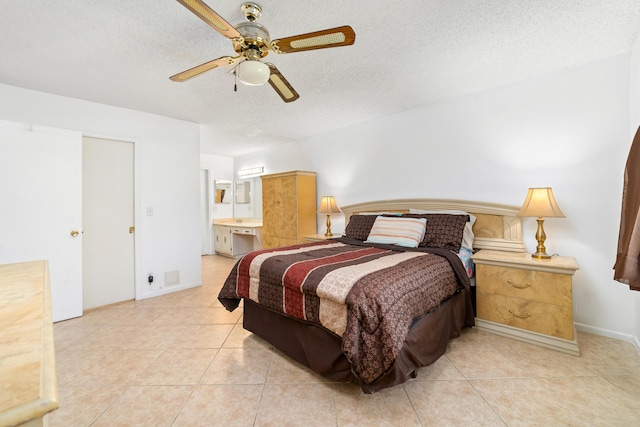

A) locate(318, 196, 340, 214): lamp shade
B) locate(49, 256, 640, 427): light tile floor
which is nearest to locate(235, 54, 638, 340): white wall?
locate(49, 256, 640, 427): light tile floor

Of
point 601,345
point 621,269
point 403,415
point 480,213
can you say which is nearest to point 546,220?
point 480,213

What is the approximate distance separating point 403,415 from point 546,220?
7.46 ft

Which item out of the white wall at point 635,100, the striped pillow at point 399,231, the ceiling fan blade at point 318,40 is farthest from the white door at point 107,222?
the white wall at point 635,100

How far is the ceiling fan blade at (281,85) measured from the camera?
1.94 m

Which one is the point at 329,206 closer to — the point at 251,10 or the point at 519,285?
the point at 519,285

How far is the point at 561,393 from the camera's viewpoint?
5.53 ft

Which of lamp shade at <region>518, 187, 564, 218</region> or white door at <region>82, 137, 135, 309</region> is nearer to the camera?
lamp shade at <region>518, 187, 564, 218</region>

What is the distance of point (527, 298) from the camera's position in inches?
89.4

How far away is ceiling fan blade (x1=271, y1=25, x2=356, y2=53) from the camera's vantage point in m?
1.46

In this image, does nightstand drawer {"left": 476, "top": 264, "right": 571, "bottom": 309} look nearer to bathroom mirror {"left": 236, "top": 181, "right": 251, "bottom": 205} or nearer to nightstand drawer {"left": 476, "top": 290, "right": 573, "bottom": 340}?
nightstand drawer {"left": 476, "top": 290, "right": 573, "bottom": 340}

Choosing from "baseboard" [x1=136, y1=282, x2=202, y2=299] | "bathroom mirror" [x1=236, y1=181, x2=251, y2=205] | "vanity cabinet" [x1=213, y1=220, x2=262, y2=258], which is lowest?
"baseboard" [x1=136, y1=282, x2=202, y2=299]

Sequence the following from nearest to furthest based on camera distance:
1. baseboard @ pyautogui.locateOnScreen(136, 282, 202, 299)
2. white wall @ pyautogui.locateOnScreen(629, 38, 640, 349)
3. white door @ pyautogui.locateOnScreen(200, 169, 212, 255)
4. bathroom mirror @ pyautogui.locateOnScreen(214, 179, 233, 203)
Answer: white wall @ pyautogui.locateOnScreen(629, 38, 640, 349)
baseboard @ pyautogui.locateOnScreen(136, 282, 202, 299)
white door @ pyautogui.locateOnScreen(200, 169, 212, 255)
bathroom mirror @ pyautogui.locateOnScreen(214, 179, 233, 203)

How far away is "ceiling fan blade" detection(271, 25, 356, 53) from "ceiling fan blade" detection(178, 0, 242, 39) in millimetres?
239

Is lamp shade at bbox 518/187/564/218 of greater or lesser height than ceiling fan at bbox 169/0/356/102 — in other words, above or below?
below
